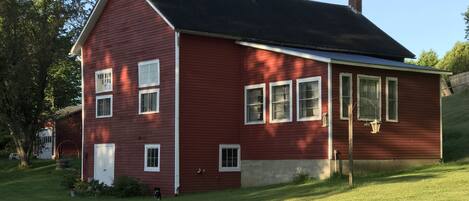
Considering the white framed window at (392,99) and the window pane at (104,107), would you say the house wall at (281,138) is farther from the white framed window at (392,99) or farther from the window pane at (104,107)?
the window pane at (104,107)

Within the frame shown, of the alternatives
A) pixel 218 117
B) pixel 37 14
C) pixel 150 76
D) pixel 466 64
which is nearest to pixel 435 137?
pixel 218 117

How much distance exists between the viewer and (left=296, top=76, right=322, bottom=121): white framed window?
2611 cm

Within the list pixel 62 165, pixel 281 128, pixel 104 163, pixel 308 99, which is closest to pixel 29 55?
pixel 62 165

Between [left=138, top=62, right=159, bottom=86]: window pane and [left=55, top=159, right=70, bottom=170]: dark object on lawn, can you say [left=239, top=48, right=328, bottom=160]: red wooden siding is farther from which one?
[left=55, top=159, right=70, bottom=170]: dark object on lawn

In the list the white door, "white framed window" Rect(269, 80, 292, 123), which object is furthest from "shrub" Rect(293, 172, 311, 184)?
the white door

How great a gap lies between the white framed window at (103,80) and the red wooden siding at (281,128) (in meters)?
6.93

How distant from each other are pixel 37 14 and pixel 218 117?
75.7 ft

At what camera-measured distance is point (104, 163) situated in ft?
107

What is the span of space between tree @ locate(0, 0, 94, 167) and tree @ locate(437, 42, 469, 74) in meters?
50.8

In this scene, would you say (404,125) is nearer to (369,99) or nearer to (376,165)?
(369,99)

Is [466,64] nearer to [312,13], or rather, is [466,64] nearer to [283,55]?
[312,13]

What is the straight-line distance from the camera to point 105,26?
32.9m

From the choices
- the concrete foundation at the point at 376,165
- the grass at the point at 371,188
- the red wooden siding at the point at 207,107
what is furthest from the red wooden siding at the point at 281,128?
the grass at the point at 371,188

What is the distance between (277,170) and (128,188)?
20.6 feet
